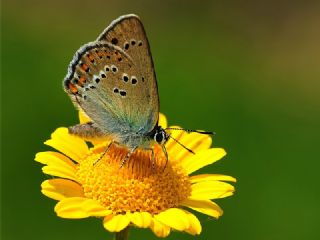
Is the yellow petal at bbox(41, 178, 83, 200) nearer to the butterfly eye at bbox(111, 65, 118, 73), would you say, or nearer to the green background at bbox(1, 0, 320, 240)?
the butterfly eye at bbox(111, 65, 118, 73)

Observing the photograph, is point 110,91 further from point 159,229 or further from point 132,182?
point 159,229

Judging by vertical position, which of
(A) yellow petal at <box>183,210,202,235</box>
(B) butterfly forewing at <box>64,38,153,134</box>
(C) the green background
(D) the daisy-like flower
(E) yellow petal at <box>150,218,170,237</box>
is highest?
(C) the green background

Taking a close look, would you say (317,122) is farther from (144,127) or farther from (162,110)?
(144,127)

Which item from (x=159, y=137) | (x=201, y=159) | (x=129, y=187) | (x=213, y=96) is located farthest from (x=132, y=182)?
(x=213, y=96)

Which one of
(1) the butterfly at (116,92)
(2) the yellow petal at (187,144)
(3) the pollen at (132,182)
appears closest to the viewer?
(3) the pollen at (132,182)

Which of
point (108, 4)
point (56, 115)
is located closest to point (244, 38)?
point (108, 4)

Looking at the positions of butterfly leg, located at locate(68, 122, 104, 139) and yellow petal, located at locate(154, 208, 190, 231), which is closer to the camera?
yellow petal, located at locate(154, 208, 190, 231)

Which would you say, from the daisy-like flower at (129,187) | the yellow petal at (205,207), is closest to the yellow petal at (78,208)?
the daisy-like flower at (129,187)

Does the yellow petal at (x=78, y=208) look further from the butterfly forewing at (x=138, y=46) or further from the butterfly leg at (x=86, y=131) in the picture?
the butterfly forewing at (x=138, y=46)

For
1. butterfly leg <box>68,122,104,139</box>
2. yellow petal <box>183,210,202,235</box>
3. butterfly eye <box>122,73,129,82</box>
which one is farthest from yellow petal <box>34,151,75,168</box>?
yellow petal <box>183,210,202,235</box>
